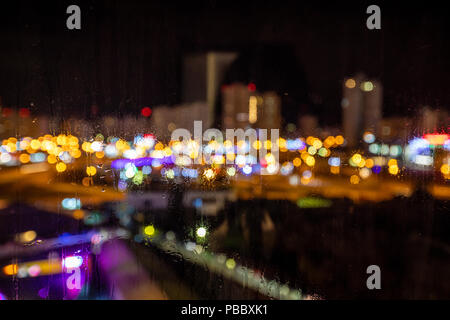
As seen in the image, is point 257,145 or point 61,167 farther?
point 257,145

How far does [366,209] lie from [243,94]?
1498 mm

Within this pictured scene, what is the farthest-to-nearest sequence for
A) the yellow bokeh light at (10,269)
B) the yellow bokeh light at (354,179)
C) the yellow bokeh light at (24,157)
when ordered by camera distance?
the yellow bokeh light at (354,179)
the yellow bokeh light at (24,157)
the yellow bokeh light at (10,269)

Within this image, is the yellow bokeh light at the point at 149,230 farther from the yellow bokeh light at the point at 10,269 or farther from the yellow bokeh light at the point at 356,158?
the yellow bokeh light at the point at 356,158

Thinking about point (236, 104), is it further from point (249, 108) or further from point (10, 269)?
point (10, 269)

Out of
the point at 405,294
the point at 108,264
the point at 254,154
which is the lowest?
the point at 405,294

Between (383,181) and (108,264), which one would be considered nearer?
(108,264)

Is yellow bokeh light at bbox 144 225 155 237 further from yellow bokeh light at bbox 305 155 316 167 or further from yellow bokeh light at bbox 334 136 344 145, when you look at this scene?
yellow bokeh light at bbox 334 136 344 145

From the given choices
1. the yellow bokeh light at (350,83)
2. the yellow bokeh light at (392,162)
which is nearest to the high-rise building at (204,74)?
the yellow bokeh light at (350,83)

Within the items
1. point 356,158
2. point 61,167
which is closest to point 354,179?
point 356,158

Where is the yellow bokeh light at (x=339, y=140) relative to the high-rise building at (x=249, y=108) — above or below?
below

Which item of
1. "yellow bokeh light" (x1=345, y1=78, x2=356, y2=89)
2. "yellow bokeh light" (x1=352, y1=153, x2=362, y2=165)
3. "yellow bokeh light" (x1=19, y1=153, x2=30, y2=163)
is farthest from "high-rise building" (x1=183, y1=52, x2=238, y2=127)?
"yellow bokeh light" (x1=19, y1=153, x2=30, y2=163)
